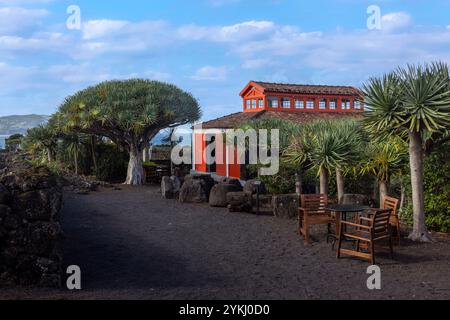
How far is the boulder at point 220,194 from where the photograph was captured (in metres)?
13.3

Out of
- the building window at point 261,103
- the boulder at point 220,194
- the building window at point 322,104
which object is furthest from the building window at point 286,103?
the boulder at point 220,194

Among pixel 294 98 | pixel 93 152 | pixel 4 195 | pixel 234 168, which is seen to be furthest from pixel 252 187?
pixel 294 98

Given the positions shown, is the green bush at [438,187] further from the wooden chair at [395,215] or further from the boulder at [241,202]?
the boulder at [241,202]

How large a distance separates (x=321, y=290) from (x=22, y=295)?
142 inches

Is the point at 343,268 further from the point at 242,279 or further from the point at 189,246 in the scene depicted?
the point at 189,246

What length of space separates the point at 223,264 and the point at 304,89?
760 inches

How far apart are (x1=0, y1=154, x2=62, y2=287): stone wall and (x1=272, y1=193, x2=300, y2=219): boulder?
638 centimetres

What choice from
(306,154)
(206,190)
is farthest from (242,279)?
(206,190)

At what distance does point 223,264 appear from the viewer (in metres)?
7.06

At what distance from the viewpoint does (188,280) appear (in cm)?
617

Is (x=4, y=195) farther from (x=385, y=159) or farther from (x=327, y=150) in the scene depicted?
(x=385, y=159)

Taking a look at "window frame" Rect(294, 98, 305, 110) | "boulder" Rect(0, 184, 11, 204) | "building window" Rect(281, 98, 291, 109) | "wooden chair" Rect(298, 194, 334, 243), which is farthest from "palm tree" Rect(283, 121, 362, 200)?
"window frame" Rect(294, 98, 305, 110)

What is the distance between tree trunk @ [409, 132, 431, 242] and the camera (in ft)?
27.8

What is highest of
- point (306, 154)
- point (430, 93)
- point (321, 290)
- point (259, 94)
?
point (259, 94)
